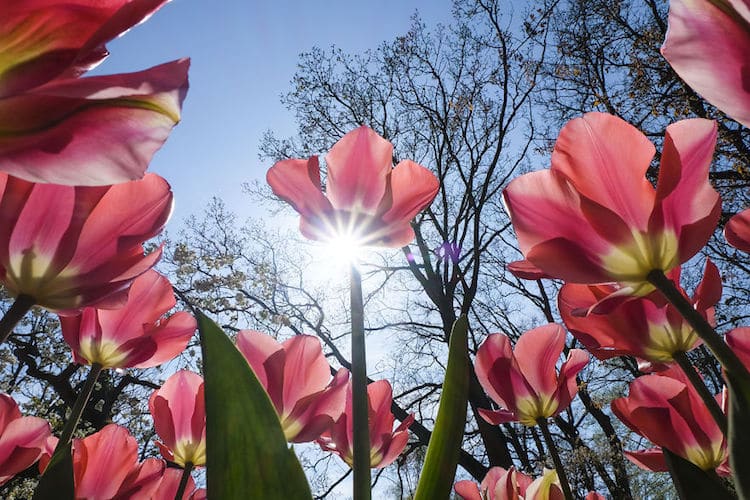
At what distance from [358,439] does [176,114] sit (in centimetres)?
21

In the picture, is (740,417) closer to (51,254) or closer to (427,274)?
(51,254)

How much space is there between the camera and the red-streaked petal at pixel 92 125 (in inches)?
8.2

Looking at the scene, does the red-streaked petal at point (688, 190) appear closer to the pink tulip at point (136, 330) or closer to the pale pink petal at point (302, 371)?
the pale pink petal at point (302, 371)

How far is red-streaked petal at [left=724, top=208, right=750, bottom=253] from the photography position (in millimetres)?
457

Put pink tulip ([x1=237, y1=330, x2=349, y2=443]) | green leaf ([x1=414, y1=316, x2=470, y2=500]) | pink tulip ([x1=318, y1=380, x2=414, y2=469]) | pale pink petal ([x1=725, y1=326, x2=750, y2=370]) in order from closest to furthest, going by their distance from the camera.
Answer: green leaf ([x1=414, y1=316, x2=470, y2=500]) < pale pink petal ([x1=725, y1=326, x2=750, y2=370]) < pink tulip ([x1=237, y1=330, x2=349, y2=443]) < pink tulip ([x1=318, y1=380, x2=414, y2=469])

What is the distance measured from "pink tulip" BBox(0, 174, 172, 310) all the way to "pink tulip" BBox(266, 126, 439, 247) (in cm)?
11

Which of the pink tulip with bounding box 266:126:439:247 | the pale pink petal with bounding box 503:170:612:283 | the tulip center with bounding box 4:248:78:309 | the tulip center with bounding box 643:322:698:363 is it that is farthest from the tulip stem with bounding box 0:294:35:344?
the tulip center with bounding box 643:322:698:363

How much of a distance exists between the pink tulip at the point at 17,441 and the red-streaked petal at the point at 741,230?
29.9 inches

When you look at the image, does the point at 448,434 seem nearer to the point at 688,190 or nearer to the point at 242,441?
the point at 242,441

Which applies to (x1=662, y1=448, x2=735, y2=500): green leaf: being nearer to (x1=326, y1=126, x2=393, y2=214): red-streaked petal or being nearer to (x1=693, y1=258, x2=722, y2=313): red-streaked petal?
(x1=693, y1=258, x2=722, y2=313): red-streaked petal

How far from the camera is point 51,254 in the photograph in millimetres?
361

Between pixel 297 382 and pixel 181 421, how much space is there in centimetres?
19

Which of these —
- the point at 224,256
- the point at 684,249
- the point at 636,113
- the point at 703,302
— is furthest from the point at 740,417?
the point at 224,256

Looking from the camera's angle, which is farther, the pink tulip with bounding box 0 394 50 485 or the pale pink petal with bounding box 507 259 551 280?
the pink tulip with bounding box 0 394 50 485
